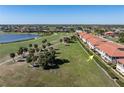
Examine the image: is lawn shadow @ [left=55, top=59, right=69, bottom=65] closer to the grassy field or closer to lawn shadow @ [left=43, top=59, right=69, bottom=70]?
lawn shadow @ [left=43, top=59, right=69, bottom=70]

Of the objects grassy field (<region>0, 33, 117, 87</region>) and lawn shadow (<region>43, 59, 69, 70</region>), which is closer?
grassy field (<region>0, 33, 117, 87</region>)

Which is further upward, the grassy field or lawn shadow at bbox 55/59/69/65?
the grassy field

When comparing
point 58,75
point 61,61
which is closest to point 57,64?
point 61,61

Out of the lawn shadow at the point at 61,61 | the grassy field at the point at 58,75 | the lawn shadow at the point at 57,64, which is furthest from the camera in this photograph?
the lawn shadow at the point at 61,61

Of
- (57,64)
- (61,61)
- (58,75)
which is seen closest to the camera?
(58,75)

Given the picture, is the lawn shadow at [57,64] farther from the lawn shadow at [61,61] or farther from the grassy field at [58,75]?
the grassy field at [58,75]

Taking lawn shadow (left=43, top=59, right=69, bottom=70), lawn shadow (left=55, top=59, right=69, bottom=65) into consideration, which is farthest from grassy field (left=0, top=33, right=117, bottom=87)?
lawn shadow (left=55, top=59, right=69, bottom=65)

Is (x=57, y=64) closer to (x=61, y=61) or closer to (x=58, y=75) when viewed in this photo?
(x=61, y=61)

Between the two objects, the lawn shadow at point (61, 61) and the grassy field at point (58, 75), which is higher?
the grassy field at point (58, 75)

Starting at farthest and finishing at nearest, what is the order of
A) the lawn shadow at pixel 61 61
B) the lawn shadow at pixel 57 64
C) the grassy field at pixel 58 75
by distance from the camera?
the lawn shadow at pixel 61 61
the lawn shadow at pixel 57 64
the grassy field at pixel 58 75

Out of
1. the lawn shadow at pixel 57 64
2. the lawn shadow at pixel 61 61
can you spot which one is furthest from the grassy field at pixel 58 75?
the lawn shadow at pixel 61 61

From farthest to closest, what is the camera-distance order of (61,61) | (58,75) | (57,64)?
(61,61) → (57,64) → (58,75)
